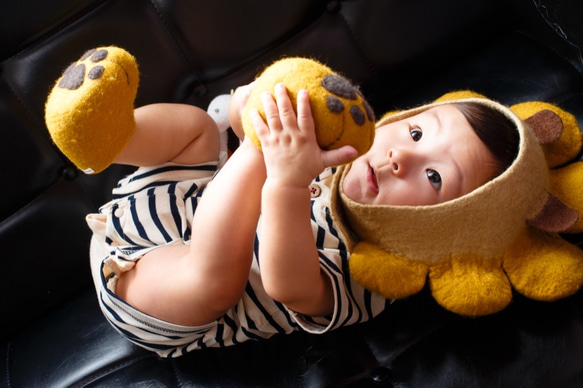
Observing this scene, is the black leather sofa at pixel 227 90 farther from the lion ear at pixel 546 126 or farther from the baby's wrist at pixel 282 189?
the baby's wrist at pixel 282 189

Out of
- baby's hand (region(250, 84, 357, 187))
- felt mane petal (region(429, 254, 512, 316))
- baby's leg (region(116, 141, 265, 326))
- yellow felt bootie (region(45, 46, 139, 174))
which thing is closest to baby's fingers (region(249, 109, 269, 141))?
baby's hand (region(250, 84, 357, 187))

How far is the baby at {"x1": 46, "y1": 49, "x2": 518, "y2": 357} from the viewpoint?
2.26 feet

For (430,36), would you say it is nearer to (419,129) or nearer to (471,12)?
(471,12)

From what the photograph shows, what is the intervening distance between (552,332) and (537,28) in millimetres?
638

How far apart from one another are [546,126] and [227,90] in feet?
1.94

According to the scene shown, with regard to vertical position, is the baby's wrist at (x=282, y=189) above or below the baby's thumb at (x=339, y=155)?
below

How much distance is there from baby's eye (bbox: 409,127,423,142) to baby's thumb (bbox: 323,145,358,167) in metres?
0.24

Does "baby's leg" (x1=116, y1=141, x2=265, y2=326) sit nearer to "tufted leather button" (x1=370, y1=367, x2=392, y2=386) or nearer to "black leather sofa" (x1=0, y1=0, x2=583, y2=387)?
"black leather sofa" (x1=0, y1=0, x2=583, y2=387)

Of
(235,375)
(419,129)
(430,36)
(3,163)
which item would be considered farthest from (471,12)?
(3,163)

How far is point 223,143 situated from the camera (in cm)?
102

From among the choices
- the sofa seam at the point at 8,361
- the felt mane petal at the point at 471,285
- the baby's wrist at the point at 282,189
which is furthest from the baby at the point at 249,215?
the sofa seam at the point at 8,361

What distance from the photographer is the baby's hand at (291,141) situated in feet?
1.95

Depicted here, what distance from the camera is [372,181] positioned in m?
0.81

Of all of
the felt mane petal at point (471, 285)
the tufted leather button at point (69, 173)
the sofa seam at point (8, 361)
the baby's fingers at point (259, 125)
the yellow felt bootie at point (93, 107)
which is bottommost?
the felt mane petal at point (471, 285)
